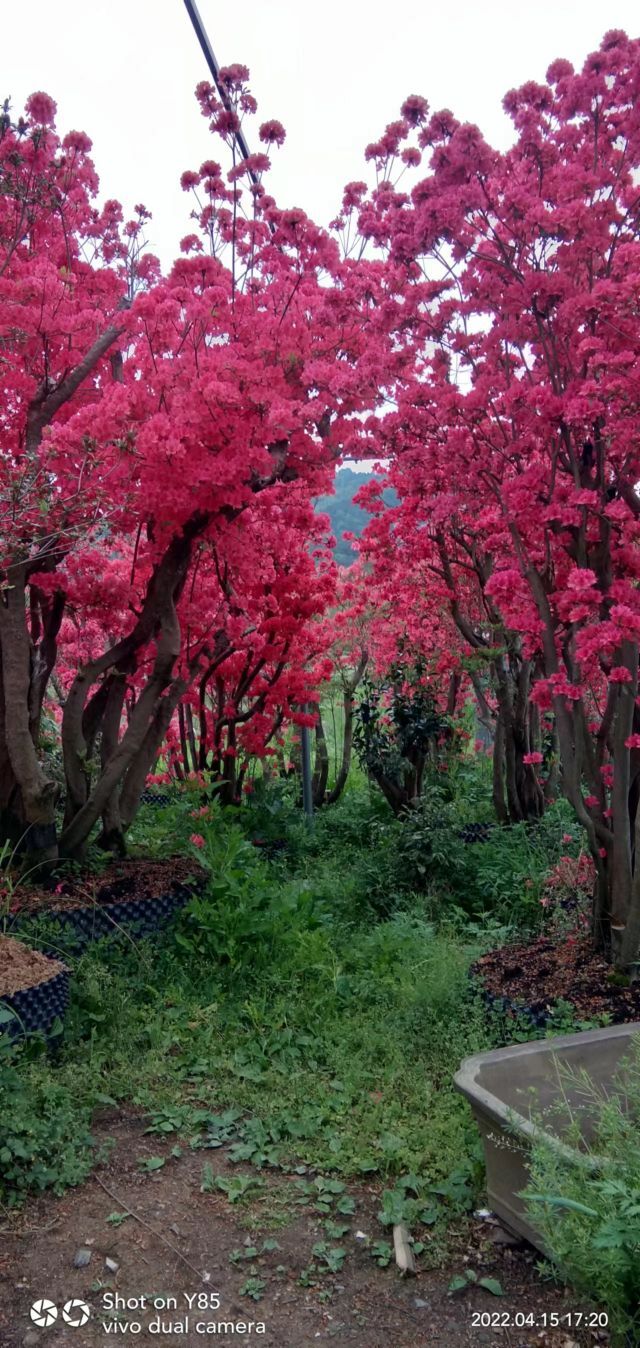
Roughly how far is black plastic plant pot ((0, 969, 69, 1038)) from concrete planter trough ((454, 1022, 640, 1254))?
1634 millimetres

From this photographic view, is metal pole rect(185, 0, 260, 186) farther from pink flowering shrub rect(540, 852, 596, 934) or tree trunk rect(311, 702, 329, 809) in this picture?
tree trunk rect(311, 702, 329, 809)

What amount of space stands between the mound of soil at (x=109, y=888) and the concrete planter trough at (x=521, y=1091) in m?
2.36

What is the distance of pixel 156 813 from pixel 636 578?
12.7ft

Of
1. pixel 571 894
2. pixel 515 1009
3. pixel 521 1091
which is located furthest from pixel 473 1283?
pixel 571 894

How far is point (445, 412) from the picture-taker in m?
3.95

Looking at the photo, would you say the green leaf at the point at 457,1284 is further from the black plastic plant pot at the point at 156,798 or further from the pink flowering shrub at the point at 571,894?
the black plastic plant pot at the point at 156,798

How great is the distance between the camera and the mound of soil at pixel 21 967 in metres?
3.60

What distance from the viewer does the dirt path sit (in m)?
2.25

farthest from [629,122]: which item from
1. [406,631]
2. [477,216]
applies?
[406,631]

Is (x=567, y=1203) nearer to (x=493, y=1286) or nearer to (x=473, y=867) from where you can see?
(x=493, y=1286)

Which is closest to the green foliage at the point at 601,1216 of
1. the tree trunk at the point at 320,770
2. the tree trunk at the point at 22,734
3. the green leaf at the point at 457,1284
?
the green leaf at the point at 457,1284

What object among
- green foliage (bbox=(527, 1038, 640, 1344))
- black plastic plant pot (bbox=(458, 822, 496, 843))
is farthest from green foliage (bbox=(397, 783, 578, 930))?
green foliage (bbox=(527, 1038, 640, 1344))

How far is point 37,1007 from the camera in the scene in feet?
11.6

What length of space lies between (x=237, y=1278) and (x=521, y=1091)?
89cm
